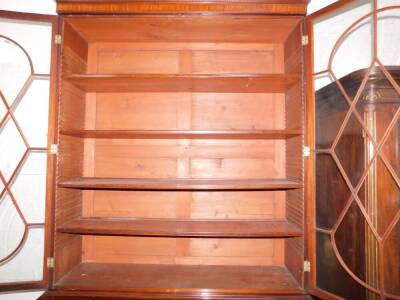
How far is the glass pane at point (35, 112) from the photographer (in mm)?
1270

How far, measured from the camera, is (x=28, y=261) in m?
1.27

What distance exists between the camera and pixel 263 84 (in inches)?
55.6

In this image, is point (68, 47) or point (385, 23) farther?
point (68, 47)

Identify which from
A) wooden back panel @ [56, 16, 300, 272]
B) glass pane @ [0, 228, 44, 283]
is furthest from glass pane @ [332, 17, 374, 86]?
glass pane @ [0, 228, 44, 283]

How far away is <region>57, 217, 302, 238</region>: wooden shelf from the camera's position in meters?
1.28

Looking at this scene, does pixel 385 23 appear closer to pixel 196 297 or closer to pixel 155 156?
pixel 155 156

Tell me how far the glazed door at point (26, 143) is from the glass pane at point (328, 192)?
1369mm

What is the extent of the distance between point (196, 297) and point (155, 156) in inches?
32.9

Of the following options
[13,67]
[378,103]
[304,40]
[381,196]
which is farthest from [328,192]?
[13,67]

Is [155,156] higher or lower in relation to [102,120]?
lower

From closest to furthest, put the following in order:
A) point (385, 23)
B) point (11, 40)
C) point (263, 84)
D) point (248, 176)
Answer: point (385, 23), point (11, 40), point (263, 84), point (248, 176)

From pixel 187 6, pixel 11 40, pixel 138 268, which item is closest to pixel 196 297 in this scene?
pixel 138 268

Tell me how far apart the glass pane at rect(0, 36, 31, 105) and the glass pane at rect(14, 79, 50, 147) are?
0.18 feet

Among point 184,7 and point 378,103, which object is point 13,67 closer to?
point 184,7
